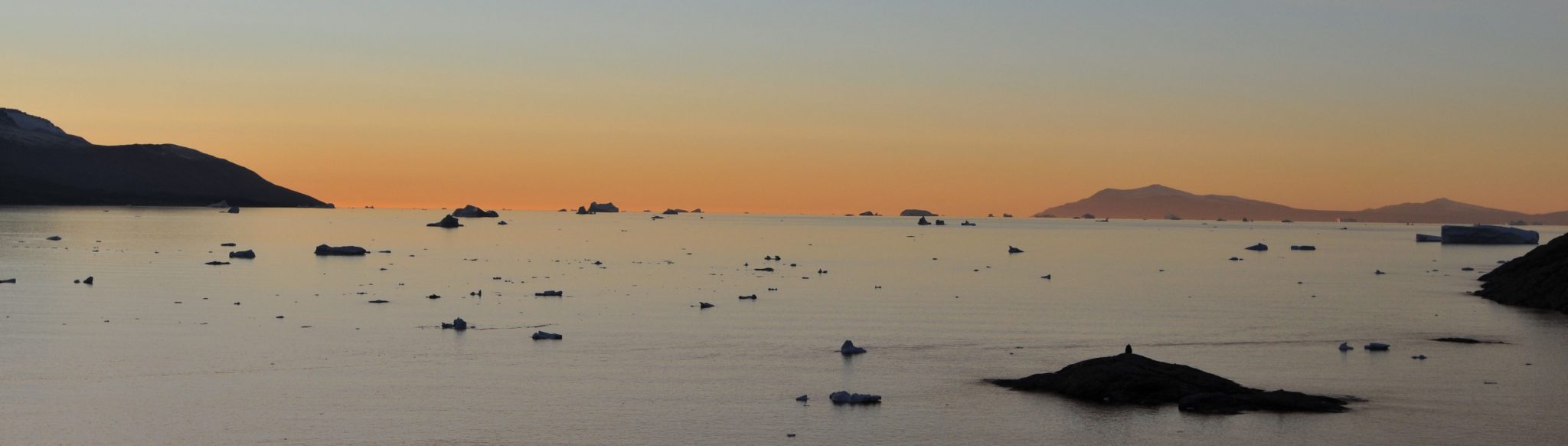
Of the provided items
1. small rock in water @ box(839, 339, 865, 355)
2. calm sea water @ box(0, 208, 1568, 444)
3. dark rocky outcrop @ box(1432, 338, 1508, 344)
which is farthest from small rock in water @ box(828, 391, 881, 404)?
dark rocky outcrop @ box(1432, 338, 1508, 344)

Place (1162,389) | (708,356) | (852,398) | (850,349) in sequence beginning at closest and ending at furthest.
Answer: (852,398)
(1162,389)
(708,356)
(850,349)

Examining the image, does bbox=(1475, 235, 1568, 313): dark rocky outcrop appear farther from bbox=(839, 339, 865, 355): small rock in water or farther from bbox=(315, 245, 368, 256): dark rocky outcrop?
bbox=(315, 245, 368, 256): dark rocky outcrop

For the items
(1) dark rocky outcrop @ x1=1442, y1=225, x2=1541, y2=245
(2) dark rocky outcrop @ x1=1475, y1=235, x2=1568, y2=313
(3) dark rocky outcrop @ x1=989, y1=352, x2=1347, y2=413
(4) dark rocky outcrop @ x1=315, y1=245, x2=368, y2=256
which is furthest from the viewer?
(1) dark rocky outcrop @ x1=1442, y1=225, x2=1541, y2=245

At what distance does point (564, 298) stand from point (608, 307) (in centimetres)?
388

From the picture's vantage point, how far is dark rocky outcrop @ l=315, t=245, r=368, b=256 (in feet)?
232

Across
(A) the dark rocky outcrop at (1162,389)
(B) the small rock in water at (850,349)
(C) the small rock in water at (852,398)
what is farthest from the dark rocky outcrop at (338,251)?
(A) the dark rocky outcrop at (1162,389)

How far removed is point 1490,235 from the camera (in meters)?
121

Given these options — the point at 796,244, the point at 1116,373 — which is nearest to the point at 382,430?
the point at 1116,373

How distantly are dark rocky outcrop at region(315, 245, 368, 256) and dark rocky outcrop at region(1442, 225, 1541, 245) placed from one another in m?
96.3

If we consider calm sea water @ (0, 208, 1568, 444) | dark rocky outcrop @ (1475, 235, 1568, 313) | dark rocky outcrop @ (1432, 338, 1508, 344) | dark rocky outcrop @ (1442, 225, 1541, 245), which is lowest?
calm sea water @ (0, 208, 1568, 444)

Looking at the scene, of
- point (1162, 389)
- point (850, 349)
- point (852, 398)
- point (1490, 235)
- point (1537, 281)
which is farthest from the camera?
point (1490, 235)

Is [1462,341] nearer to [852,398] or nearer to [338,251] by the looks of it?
[852,398]

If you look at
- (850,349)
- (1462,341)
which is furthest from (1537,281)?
(850,349)

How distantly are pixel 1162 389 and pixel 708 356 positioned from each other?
9.66m
